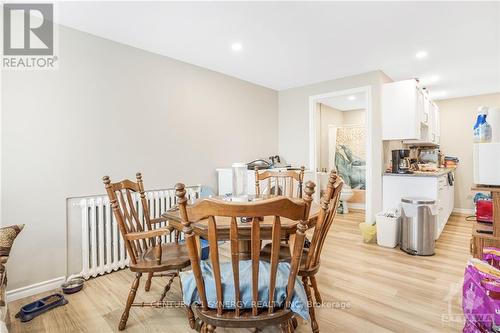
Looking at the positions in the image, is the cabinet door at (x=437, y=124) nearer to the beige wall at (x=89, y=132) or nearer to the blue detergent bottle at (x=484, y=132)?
the blue detergent bottle at (x=484, y=132)

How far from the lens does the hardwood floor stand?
1.68 meters

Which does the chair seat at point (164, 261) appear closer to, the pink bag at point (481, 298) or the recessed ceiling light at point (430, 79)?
the pink bag at point (481, 298)

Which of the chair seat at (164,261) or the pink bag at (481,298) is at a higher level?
the chair seat at (164,261)

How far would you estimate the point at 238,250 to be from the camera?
102 centimetres

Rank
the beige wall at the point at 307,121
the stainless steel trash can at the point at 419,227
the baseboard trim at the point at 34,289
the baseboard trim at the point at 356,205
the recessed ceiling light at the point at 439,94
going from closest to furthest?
1. the baseboard trim at the point at 34,289
2. the stainless steel trash can at the point at 419,227
3. the beige wall at the point at 307,121
4. the recessed ceiling light at the point at 439,94
5. the baseboard trim at the point at 356,205

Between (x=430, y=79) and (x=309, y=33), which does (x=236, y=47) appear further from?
(x=430, y=79)

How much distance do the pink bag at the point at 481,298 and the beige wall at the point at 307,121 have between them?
1952 millimetres

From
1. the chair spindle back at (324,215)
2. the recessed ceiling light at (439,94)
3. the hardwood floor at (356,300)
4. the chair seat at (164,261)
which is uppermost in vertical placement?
the recessed ceiling light at (439,94)

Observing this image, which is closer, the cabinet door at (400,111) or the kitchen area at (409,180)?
the kitchen area at (409,180)

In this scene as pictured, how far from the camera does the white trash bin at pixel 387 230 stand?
3.07 metres

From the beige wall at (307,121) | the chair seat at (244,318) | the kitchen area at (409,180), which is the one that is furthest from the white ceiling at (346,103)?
the chair seat at (244,318)

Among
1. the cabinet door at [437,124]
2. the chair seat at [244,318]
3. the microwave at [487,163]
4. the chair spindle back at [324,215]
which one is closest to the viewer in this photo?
the chair seat at [244,318]

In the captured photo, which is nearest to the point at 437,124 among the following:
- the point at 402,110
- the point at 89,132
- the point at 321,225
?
the point at 402,110

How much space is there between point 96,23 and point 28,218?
1775 millimetres
